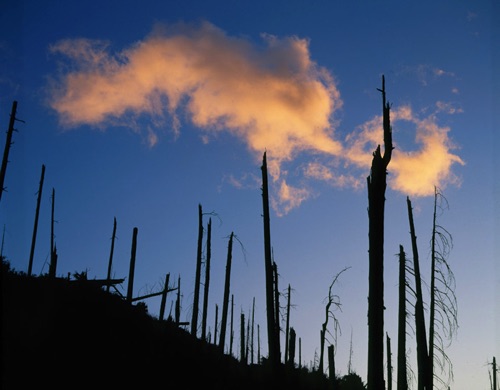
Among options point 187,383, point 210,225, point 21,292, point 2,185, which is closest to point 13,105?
point 2,185

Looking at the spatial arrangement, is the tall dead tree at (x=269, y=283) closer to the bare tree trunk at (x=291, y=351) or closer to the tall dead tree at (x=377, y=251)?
the tall dead tree at (x=377, y=251)

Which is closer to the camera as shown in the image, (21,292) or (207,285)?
(21,292)

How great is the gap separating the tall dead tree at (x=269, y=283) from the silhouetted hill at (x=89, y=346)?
1.04 meters

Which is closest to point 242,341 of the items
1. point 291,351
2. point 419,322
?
point 291,351

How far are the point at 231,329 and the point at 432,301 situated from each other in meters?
26.8

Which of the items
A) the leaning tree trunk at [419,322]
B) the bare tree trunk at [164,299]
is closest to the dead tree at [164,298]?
the bare tree trunk at [164,299]

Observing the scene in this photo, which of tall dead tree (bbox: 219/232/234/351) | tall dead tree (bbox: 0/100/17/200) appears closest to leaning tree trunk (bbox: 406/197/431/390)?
tall dead tree (bbox: 219/232/234/351)

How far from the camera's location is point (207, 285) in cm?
2880

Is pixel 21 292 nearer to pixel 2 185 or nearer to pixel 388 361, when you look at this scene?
pixel 2 185

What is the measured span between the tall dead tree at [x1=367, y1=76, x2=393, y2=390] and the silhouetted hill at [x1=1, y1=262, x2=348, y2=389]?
9109 millimetres

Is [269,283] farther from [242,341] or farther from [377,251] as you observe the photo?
[242,341]

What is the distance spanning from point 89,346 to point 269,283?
8.25 meters

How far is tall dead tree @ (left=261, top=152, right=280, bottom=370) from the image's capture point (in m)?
19.7

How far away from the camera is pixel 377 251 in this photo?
11727 millimetres
